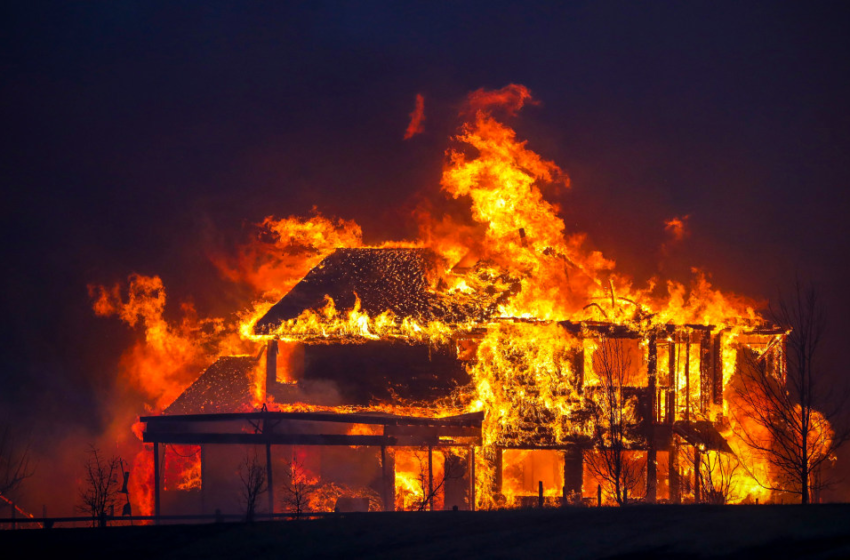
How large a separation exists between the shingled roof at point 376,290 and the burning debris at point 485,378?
0.22 feet

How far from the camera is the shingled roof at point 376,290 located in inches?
972

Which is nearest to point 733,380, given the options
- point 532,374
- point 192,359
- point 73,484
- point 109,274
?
point 532,374

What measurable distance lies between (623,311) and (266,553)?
702 inches

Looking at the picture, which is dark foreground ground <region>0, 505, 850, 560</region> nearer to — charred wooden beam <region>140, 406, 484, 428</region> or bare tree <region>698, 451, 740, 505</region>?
charred wooden beam <region>140, 406, 484, 428</region>

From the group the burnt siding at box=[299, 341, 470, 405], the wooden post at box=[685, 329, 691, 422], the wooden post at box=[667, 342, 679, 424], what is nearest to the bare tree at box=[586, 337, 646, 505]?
the wooden post at box=[667, 342, 679, 424]

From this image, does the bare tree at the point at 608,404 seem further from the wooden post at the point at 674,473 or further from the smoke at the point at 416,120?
the smoke at the point at 416,120

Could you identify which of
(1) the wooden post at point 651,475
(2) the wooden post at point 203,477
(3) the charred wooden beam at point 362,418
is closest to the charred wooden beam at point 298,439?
(3) the charred wooden beam at point 362,418

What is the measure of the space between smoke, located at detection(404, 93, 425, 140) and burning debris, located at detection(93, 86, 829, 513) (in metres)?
9.82

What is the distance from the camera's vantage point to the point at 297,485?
78.2 ft

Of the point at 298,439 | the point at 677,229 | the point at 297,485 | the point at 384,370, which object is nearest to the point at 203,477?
the point at 297,485

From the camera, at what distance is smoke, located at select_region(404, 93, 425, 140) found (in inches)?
1528

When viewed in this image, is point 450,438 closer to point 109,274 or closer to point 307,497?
point 307,497

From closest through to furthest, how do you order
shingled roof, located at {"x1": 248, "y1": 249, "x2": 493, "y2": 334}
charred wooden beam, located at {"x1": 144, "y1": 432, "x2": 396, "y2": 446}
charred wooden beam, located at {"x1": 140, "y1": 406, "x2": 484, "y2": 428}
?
charred wooden beam, located at {"x1": 144, "y1": 432, "x2": 396, "y2": 446} < charred wooden beam, located at {"x1": 140, "y1": 406, "x2": 484, "y2": 428} < shingled roof, located at {"x1": 248, "y1": 249, "x2": 493, "y2": 334}

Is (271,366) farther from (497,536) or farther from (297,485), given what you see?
(497,536)
